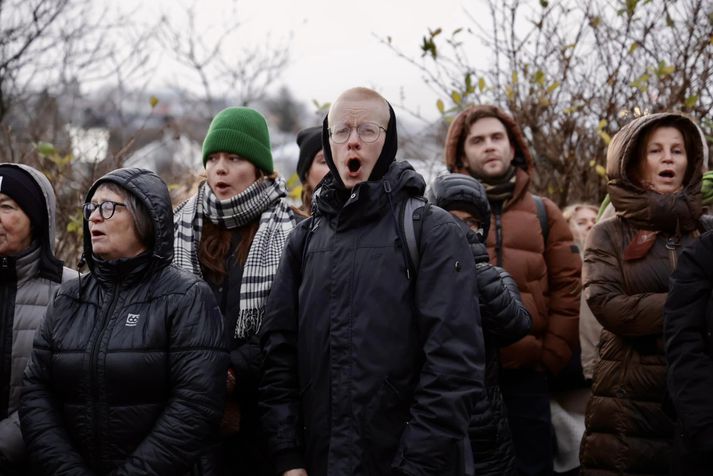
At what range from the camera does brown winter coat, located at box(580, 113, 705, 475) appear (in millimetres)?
3877

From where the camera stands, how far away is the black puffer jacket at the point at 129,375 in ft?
10.0

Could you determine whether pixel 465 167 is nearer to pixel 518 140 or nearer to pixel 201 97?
pixel 518 140

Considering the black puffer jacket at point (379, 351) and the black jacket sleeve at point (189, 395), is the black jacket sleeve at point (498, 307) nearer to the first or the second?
the black puffer jacket at point (379, 351)

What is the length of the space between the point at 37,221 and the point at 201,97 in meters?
10.9

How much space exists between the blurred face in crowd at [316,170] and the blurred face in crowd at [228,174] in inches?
31.2

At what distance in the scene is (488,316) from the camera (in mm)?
3484

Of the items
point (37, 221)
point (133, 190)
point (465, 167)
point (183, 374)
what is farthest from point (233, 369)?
point (465, 167)

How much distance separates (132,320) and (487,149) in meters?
2.40

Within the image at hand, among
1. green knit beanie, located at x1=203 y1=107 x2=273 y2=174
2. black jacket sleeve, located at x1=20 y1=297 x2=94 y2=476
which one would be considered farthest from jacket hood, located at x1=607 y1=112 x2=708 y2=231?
black jacket sleeve, located at x1=20 y1=297 x2=94 y2=476

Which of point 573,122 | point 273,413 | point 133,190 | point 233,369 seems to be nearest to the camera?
point 273,413

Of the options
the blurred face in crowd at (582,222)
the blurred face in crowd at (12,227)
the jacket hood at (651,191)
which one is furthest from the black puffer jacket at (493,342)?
the blurred face in crowd at (582,222)

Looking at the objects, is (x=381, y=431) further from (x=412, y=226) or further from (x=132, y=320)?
(x=132, y=320)

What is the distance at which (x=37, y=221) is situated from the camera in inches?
148

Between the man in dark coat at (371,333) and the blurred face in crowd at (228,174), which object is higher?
the blurred face in crowd at (228,174)
